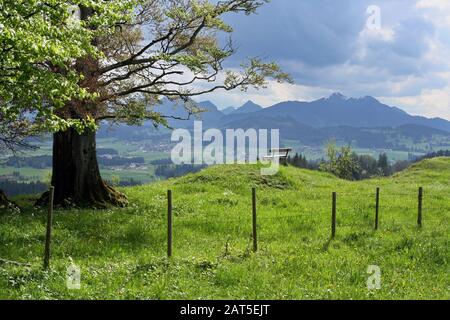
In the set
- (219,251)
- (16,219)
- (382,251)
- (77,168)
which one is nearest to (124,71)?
(77,168)

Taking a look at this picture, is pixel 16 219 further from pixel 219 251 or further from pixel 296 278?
pixel 296 278

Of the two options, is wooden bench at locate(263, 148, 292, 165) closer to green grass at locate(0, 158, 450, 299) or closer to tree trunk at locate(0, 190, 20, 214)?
green grass at locate(0, 158, 450, 299)

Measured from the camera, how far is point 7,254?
664 inches

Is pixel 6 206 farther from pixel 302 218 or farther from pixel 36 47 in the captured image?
pixel 302 218

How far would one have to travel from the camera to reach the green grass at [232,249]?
527 inches

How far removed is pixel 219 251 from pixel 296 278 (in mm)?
4434

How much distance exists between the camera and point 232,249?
18.8 metres

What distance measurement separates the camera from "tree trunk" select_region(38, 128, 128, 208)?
27.9 metres

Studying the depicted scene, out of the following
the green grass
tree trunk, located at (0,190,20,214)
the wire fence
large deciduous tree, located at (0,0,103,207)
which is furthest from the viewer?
tree trunk, located at (0,190,20,214)

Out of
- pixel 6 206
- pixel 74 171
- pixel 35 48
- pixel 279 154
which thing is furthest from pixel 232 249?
pixel 279 154

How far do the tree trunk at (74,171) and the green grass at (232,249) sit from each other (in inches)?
84.4

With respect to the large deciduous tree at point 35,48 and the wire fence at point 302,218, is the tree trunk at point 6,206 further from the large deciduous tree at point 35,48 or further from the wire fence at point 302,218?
the wire fence at point 302,218

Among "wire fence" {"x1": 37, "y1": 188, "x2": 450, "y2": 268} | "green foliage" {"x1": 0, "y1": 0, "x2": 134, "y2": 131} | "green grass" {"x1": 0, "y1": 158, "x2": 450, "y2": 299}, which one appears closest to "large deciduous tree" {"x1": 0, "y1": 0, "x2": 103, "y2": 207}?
"green foliage" {"x1": 0, "y1": 0, "x2": 134, "y2": 131}

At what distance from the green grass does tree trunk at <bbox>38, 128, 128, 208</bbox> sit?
214 centimetres
